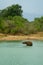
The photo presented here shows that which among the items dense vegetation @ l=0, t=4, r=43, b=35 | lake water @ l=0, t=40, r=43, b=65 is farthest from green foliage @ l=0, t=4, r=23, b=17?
lake water @ l=0, t=40, r=43, b=65

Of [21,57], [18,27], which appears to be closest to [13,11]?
[18,27]

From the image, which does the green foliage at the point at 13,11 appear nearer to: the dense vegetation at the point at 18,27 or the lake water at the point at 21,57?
the dense vegetation at the point at 18,27

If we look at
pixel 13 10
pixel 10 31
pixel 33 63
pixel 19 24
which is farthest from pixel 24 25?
pixel 33 63

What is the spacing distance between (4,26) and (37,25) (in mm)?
8649

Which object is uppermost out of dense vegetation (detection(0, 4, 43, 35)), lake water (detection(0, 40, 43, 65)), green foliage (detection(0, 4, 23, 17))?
green foliage (detection(0, 4, 23, 17))

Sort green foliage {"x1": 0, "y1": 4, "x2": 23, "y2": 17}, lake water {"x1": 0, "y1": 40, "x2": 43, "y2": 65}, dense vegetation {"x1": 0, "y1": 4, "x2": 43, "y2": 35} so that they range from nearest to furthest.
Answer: lake water {"x1": 0, "y1": 40, "x2": 43, "y2": 65} → dense vegetation {"x1": 0, "y1": 4, "x2": 43, "y2": 35} → green foliage {"x1": 0, "y1": 4, "x2": 23, "y2": 17}

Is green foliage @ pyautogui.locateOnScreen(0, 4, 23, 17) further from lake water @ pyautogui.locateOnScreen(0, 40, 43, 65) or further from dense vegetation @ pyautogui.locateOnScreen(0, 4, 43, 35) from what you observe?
lake water @ pyautogui.locateOnScreen(0, 40, 43, 65)

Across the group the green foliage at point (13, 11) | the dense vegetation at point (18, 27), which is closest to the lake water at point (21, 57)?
the dense vegetation at point (18, 27)

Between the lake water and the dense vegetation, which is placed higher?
the dense vegetation

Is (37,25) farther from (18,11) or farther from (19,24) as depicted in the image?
(18,11)

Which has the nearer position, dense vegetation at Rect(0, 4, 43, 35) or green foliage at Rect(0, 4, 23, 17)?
dense vegetation at Rect(0, 4, 43, 35)

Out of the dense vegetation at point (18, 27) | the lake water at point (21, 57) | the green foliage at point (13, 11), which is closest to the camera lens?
the lake water at point (21, 57)

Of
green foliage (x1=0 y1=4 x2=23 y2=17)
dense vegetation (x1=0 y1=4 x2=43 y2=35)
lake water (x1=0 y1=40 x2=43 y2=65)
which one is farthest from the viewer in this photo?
green foliage (x1=0 y1=4 x2=23 y2=17)

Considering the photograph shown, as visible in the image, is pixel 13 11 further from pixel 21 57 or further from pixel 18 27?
pixel 21 57
